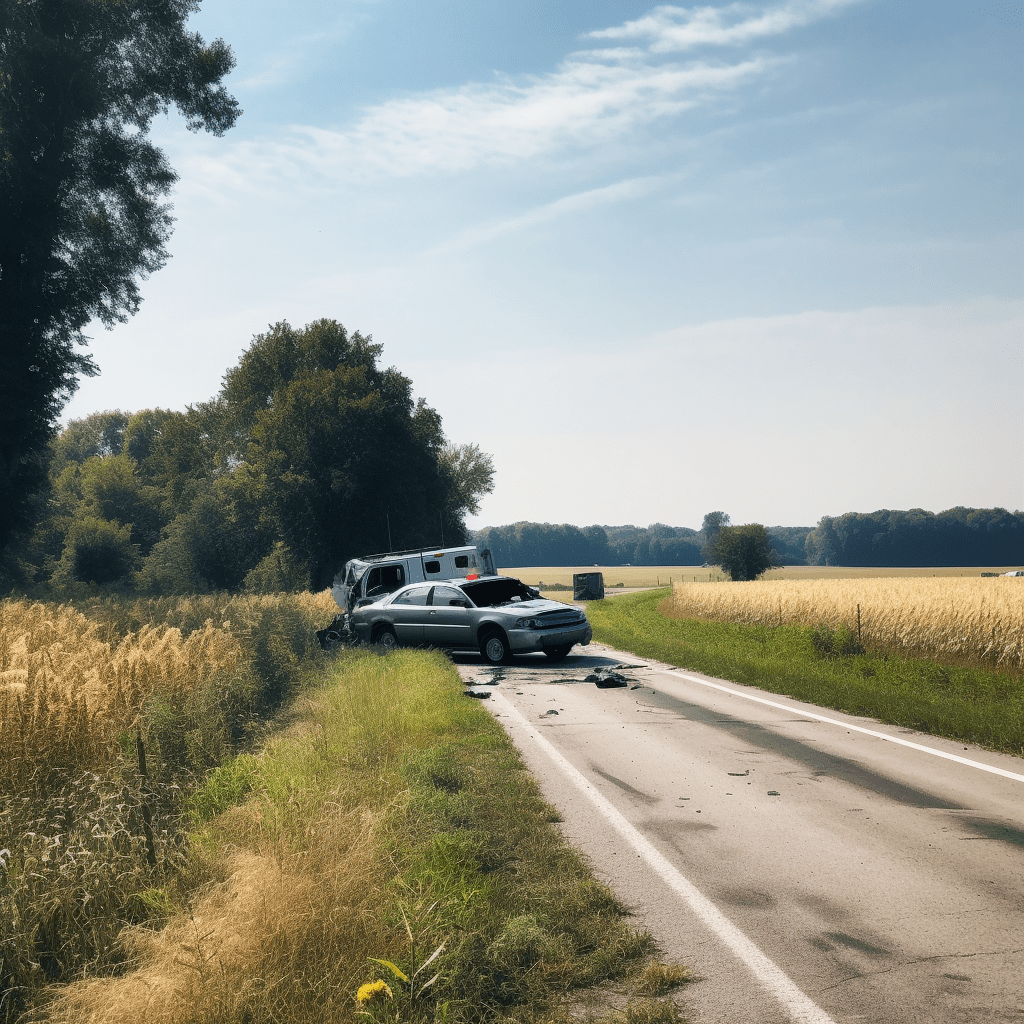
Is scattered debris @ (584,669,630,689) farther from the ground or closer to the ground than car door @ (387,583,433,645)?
closer to the ground

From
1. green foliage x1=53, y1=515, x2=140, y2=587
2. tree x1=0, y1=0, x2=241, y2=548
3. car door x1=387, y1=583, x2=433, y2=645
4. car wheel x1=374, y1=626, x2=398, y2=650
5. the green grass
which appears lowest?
the green grass

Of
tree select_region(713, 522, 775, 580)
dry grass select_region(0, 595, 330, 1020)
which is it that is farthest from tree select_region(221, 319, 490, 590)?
tree select_region(713, 522, 775, 580)

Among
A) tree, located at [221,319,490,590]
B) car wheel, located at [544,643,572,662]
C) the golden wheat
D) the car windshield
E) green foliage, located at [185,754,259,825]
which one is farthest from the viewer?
tree, located at [221,319,490,590]

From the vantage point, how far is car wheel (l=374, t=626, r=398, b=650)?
62.0 feet

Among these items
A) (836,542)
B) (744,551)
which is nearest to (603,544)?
(836,542)

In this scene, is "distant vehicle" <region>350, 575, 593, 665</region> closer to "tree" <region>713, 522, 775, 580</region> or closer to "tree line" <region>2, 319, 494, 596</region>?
"tree line" <region>2, 319, 494, 596</region>

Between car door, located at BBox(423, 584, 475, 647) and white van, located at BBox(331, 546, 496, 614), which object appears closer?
car door, located at BBox(423, 584, 475, 647)

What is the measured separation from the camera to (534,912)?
4.58 meters

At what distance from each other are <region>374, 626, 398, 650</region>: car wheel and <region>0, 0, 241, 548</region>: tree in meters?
12.4

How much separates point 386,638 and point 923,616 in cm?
1142

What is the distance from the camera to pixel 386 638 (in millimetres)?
19109

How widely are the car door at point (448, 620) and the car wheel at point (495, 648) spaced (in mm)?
323

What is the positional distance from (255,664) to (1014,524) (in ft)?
477

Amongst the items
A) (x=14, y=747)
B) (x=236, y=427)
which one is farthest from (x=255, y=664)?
(x=236, y=427)
